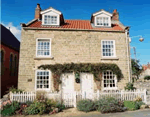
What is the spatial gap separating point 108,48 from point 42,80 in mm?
7230

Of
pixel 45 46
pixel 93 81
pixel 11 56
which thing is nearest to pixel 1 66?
pixel 11 56

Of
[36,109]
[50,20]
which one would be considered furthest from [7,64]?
[36,109]

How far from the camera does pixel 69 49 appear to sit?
12.2 meters

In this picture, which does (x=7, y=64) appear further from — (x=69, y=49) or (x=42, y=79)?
(x=69, y=49)

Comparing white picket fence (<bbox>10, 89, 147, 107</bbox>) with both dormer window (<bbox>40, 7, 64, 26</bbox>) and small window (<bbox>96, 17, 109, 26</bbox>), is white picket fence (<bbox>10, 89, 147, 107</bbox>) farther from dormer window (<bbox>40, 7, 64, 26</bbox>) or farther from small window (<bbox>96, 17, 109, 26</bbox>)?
small window (<bbox>96, 17, 109, 26</bbox>)

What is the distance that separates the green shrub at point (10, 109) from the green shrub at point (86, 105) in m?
4.26

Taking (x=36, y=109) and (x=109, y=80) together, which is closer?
(x=36, y=109)

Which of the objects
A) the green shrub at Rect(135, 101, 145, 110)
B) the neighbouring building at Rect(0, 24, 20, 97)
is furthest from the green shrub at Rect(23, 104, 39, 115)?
the neighbouring building at Rect(0, 24, 20, 97)

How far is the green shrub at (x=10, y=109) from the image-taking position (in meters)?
8.00

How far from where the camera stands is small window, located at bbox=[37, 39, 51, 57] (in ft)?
39.5

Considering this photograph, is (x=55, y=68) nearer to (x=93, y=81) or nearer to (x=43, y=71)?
(x=43, y=71)

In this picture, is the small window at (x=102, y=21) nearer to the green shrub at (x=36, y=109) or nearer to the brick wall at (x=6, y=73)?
the green shrub at (x=36, y=109)

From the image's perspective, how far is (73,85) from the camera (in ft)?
38.2

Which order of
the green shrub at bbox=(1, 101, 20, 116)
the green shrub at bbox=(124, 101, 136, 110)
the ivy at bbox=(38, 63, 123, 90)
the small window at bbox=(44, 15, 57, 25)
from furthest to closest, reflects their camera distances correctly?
1. the small window at bbox=(44, 15, 57, 25)
2. the ivy at bbox=(38, 63, 123, 90)
3. the green shrub at bbox=(124, 101, 136, 110)
4. the green shrub at bbox=(1, 101, 20, 116)
